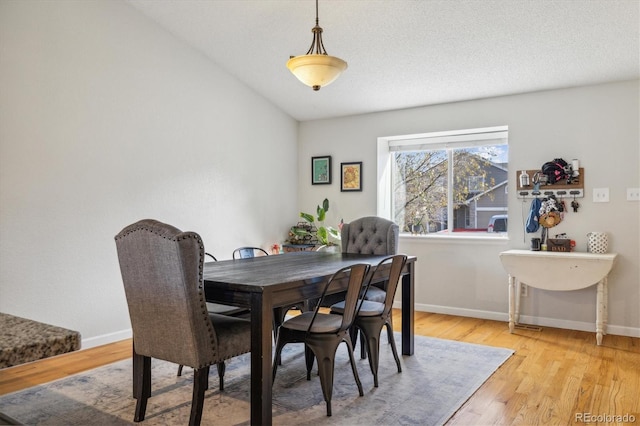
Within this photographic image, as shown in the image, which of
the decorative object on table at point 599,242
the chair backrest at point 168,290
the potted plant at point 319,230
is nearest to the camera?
the chair backrest at point 168,290

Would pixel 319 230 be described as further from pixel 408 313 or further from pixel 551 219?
pixel 551 219

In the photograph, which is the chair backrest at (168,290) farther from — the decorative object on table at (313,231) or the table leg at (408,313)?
the decorative object on table at (313,231)

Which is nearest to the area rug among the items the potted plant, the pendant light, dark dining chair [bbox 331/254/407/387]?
dark dining chair [bbox 331/254/407/387]

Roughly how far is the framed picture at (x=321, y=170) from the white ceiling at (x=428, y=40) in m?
1.03

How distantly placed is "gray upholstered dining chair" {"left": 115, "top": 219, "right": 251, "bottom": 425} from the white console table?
2.63 meters

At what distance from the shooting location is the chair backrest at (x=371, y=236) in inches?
145

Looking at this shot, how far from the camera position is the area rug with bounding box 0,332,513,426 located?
2326 millimetres

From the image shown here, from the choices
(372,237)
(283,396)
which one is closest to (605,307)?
(372,237)

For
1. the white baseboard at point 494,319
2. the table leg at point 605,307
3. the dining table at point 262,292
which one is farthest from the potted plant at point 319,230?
the table leg at point 605,307

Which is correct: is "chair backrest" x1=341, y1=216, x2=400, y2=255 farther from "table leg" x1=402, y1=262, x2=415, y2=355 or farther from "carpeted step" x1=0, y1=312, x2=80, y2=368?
"carpeted step" x1=0, y1=312, x2=80, y2=368

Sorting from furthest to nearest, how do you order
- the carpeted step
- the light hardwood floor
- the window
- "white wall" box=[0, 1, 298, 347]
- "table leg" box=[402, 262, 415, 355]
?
1. the window
2. "table leg" box=[402, 262, 415, 355]
3. "white wall" box=[0, 1, 298, 347]
4. the light hardwood floor
5. the carpeted step

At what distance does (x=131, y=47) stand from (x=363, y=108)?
93.4 inches

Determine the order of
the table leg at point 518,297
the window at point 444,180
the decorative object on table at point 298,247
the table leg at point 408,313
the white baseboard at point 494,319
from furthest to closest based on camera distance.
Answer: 1. the decorative object on table at point 298,247
2. the window at point 444,180
3. the table leg at point 518,297
4. the white baseboard at point 494,319
5. the table leg at point 408,313

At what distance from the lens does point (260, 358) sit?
2045mm
